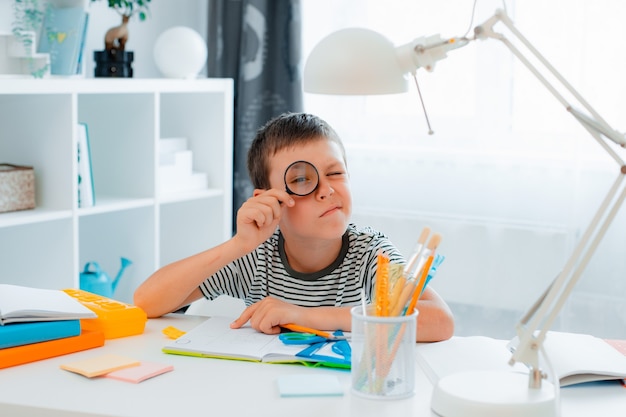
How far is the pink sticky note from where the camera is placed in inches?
48.9

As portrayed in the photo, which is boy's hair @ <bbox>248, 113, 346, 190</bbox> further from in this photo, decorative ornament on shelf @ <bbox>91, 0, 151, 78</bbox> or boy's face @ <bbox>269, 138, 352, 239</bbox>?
decorative ornament on shelf @ <bbox>91, 0, 151, 78</bbox>

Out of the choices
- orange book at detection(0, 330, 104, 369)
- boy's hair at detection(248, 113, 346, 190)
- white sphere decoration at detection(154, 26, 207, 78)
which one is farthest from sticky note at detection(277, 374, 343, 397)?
white sphere decoration at detection(154, 26, 207, 78)

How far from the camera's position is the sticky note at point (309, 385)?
46.5 inches

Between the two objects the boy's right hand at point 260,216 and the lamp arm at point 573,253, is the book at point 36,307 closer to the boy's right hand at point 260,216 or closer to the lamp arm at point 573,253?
the boy's right hand at point 260,216

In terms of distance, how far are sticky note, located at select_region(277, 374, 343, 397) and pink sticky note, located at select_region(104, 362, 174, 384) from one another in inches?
7.1

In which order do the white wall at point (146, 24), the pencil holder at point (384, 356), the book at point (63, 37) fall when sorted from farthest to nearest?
the white wall at point (146, 24), the book at point (63, 37), the pencil holder at point (384, 356)

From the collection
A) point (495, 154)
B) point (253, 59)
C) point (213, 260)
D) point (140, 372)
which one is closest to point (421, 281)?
point (140, 372)

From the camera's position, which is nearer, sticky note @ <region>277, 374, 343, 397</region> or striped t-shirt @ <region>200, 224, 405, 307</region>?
sticky note @ <region>277, 374, 343, 397</region>

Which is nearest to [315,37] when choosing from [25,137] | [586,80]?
[586,80]

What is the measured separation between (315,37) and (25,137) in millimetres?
1298

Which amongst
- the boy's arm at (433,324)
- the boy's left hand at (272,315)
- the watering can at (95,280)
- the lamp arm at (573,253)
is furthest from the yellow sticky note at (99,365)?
the watering can at (95,280)

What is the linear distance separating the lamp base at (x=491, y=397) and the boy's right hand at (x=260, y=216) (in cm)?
57

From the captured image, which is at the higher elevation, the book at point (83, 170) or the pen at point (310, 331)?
the book at point (83, 170)

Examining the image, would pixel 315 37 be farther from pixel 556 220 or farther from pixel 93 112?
pixel 556 220
